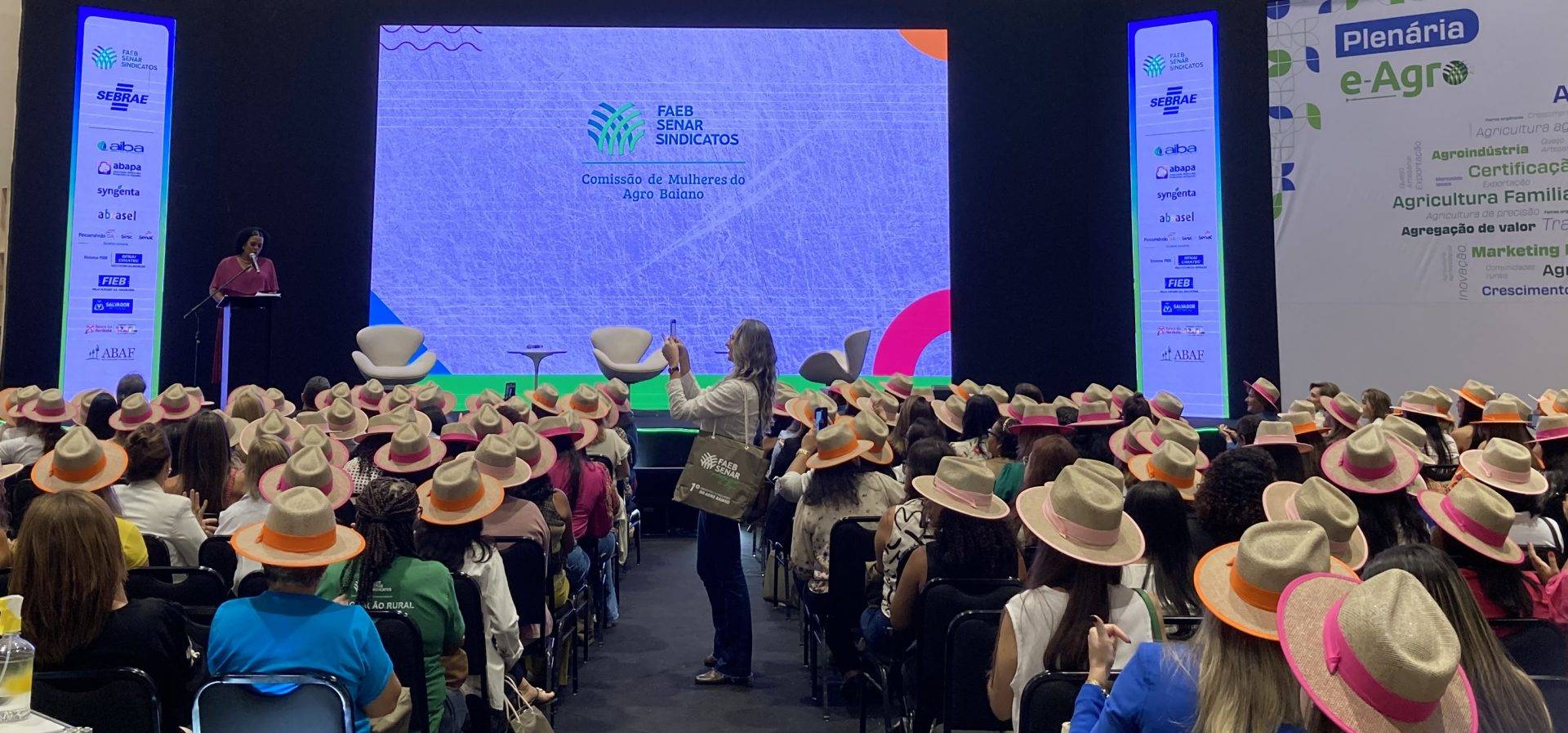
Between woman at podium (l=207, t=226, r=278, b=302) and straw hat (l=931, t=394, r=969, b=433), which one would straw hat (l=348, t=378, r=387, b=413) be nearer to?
woman at podium (l=207, t=226, r=278, b=302)

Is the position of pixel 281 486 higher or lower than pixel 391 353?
lower

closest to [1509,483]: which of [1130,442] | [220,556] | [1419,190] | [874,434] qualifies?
[1130,442]

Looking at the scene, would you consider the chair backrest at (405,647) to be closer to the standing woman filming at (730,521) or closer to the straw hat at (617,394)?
the standing woman filming at (730,521)

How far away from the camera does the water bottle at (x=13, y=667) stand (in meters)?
2.07

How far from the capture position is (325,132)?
1109 centimetres

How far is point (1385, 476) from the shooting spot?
3682 millimetres

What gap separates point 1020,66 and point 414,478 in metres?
8.59

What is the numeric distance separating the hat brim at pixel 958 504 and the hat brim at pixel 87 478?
2471 mm

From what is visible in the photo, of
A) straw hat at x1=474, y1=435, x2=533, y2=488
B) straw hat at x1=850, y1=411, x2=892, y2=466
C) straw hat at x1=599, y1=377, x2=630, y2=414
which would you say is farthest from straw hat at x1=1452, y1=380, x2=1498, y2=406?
straw hat at x1=474, y1=435, x2=533, y2=488

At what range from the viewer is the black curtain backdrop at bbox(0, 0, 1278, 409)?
10.5 m

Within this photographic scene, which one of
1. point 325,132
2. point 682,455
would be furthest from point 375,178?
point 682,455

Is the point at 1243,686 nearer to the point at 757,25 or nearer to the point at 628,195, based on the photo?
the point at 628,195

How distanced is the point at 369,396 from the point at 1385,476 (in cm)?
572

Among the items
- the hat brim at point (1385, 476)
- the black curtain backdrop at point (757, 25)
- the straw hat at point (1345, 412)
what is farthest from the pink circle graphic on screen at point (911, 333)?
the hat brim at point (1385, 476)
